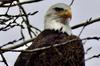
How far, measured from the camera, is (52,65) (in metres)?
4.50

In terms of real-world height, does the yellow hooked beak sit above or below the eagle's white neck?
above

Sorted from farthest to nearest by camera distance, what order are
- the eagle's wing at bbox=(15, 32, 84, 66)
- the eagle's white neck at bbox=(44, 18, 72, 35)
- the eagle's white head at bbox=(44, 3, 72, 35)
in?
the eagle's white head at bbox=(44, 3, 72, 35) → the eagle's white neck at bbox=(44, 18, 72, 35) → the eagle's wing at bbox=(15, 32, 84, 66)

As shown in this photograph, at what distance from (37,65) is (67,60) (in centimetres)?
48

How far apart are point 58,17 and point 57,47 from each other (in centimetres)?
144

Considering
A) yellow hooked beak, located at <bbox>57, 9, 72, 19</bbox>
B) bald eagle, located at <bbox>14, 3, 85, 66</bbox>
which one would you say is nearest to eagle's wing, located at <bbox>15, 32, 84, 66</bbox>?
bald eagle, located at <bbox>14, 3, 85, 66</bbox>

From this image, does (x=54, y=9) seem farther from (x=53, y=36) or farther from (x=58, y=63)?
(x=58, y=63)

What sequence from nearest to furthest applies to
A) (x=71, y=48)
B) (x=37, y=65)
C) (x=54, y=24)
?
1. (x=37, y=65)
2. (x=71, y=48)
3. (x=54, y=24)

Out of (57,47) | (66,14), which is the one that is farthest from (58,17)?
(57,47)

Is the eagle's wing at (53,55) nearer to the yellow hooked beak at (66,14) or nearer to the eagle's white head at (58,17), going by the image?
the eagle's white head at (58,17)

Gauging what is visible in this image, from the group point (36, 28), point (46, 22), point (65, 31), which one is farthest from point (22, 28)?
point (46, 22)

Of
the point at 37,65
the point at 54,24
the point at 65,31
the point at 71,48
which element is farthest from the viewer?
the point at 54,24

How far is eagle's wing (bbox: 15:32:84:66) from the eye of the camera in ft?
14.5

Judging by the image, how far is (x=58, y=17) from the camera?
230 inches

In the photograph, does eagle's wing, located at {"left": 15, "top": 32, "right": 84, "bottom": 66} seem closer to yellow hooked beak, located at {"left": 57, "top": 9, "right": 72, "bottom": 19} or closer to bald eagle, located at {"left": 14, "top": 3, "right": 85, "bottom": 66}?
bald eagle, located at {"left": 14, "top": 3, "right": 85, "bottom": 66}
